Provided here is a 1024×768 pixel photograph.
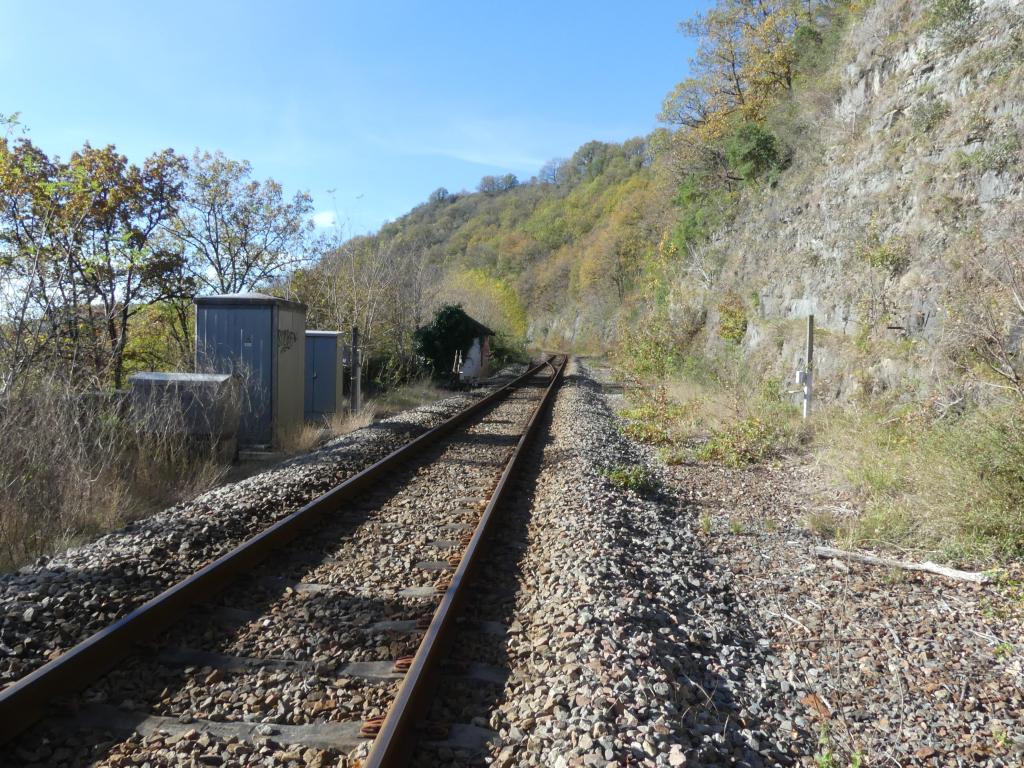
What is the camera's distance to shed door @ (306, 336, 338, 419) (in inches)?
607

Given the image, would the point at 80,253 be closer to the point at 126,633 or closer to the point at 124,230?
the point at 124,230

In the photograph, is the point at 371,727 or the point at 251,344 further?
the point at 251,344

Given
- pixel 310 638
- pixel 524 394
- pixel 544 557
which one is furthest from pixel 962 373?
pixel 524 394

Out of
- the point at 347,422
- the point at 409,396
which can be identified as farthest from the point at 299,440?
the point at 409,396

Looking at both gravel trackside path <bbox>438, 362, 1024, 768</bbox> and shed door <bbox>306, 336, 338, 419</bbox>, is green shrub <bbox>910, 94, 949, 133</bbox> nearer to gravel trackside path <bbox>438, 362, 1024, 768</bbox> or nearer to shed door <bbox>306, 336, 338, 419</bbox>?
gravel trackside path <bbox>438, 362, 1024, 768</bbox>

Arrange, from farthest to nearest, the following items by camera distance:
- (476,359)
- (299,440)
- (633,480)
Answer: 1. (476,359)
2. (299,440)
3. (633,480)

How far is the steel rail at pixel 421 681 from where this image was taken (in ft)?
9.63

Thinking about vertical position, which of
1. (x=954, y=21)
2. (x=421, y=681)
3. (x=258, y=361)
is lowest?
(x=421, y=681)

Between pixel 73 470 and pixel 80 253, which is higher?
pixel 80 253

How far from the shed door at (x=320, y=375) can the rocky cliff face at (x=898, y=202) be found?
9.80m

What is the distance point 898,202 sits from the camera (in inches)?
539

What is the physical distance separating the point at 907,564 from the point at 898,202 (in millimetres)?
10480

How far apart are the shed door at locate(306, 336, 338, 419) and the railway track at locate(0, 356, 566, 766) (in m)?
9.36

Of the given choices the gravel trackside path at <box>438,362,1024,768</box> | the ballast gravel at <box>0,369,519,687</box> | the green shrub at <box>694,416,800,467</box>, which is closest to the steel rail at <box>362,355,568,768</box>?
the gravel trackside path at <box>438,362,1024,768</box>
